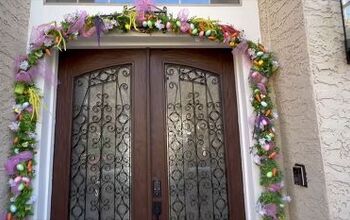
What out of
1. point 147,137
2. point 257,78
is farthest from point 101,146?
point 257,78

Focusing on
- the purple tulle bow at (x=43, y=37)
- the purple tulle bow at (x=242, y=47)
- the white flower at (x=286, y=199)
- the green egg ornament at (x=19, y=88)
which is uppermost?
the purple tulle bow at (x=43, y=37)

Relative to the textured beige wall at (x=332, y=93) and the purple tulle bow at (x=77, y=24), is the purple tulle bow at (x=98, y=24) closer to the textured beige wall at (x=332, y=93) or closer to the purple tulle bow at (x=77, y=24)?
the purple tulle bow at (x=77, y=24)

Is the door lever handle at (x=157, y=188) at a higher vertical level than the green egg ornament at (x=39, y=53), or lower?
lower

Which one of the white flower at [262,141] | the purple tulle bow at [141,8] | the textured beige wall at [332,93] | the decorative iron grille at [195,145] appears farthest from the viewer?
the decorative iron grille at [195,145]

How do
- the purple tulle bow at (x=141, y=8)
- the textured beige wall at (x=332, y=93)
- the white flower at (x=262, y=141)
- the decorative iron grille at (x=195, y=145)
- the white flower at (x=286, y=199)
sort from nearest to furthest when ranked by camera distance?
the textured beige wall at (x=332, y=93), the white flower at (x=286, y=199), the white flower at (x=262, y=141), the purple tulle bow at (x=141, y=8), the decorative iron grille at (x=195, y=145)

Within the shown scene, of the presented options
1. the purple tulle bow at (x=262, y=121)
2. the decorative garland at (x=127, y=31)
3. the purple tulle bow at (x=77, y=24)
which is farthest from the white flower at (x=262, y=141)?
the purple tulle bow at (x=77, y=24)

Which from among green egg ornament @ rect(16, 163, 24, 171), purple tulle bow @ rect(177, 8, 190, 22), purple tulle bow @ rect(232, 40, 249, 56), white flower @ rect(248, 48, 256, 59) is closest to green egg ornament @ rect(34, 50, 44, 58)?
green egg ornament @ rect(16, 163, 24, 171)

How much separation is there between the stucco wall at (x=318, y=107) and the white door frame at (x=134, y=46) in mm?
431

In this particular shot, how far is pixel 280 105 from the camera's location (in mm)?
2770

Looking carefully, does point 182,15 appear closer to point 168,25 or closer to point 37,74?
point 168,25

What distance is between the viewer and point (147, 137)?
2.98 meters

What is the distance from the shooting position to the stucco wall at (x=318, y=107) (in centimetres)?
210

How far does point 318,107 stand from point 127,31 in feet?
6.42

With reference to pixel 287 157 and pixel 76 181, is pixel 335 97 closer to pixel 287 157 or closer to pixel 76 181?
pixel 287 157
